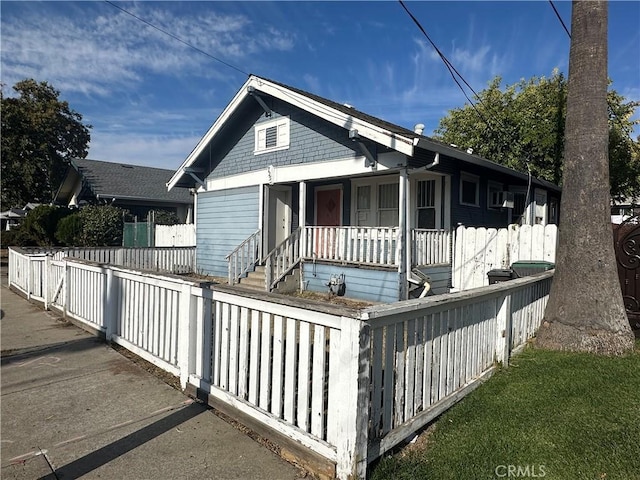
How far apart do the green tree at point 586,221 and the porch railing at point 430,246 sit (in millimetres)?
3684

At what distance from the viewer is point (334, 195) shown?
12.6 m

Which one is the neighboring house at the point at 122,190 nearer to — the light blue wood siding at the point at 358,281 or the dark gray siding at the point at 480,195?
the light blue wood siding at the point at 358,281

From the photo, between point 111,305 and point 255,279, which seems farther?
point 255,279

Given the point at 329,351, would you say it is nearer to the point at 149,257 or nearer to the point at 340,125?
the point at 340,125

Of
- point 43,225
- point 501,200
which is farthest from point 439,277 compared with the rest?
point 43,225

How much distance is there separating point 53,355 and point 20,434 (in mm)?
2328

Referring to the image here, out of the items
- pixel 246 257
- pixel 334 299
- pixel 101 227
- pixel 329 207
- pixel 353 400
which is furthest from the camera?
pixel 101 227

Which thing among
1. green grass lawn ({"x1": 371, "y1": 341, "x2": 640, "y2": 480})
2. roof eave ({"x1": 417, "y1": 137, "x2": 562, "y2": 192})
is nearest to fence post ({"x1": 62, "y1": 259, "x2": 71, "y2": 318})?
green grass lawn ({"x1": 371, "y1": 341, "x2": 640, "y2": 480})

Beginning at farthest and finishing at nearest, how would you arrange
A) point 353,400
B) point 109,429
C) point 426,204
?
point 426,204 < point 109,429 < point 353,400

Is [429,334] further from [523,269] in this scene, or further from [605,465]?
[523,269]

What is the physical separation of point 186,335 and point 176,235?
14.3 meters

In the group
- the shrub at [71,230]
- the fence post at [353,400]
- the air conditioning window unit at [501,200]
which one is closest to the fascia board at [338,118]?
the air conditioning window unit at [501,200]

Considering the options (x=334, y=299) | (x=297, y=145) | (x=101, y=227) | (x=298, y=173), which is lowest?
(x=334, y=299)

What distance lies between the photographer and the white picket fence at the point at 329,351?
2.56 metres
